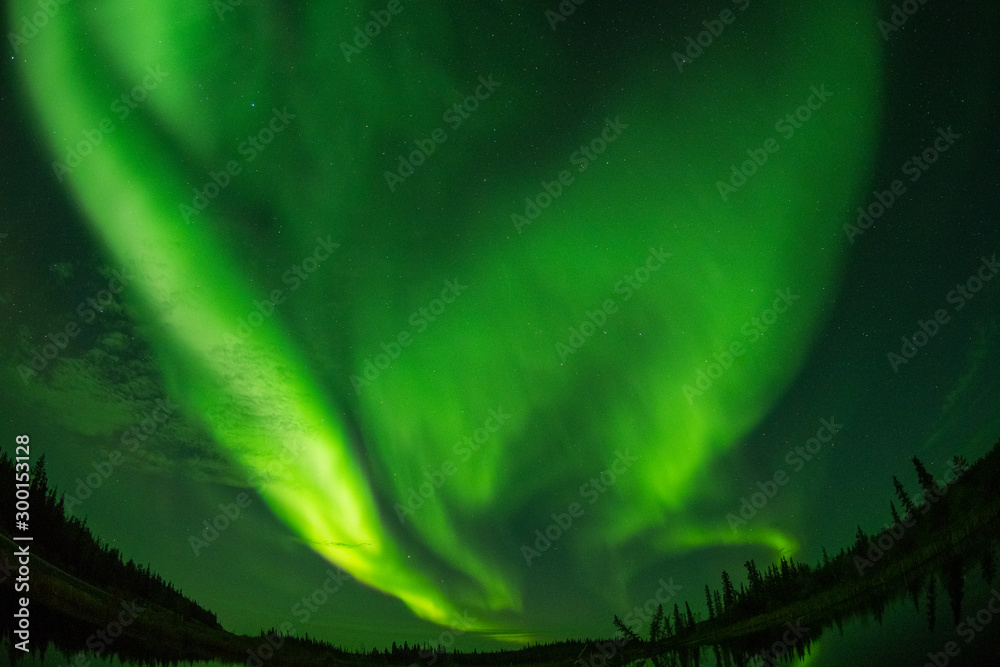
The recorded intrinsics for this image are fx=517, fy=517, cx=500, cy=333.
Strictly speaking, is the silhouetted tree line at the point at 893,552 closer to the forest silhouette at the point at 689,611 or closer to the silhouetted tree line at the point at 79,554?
the forest silhouette at the point at 689,611

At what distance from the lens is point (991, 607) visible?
57.2ft

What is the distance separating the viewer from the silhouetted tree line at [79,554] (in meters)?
60.1

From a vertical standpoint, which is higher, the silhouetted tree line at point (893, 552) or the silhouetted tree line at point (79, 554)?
the silhouetted tree line at point (893, 552)

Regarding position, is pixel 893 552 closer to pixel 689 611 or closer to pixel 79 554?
pixel 689 611

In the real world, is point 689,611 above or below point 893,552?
below

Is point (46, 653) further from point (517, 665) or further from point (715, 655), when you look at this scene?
point (517, 665)

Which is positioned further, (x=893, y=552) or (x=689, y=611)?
(x=689, y=611)

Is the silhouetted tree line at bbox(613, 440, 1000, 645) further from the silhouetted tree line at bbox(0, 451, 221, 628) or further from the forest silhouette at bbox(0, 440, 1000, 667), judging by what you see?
the silhouetted tree line at bbox(0, 451, 221, 628)

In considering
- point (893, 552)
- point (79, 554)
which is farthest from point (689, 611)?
point (79, 554)

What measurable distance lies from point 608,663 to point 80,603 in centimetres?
5686

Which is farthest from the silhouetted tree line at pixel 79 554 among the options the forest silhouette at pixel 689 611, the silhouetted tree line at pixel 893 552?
the silhouetted tree line at pixel 893 552

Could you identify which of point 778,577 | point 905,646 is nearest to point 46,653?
point 905,646

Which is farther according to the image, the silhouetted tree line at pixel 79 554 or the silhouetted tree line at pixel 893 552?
the silhouetted tree line at pixel 79 554

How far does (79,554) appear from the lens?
65.6 meters
